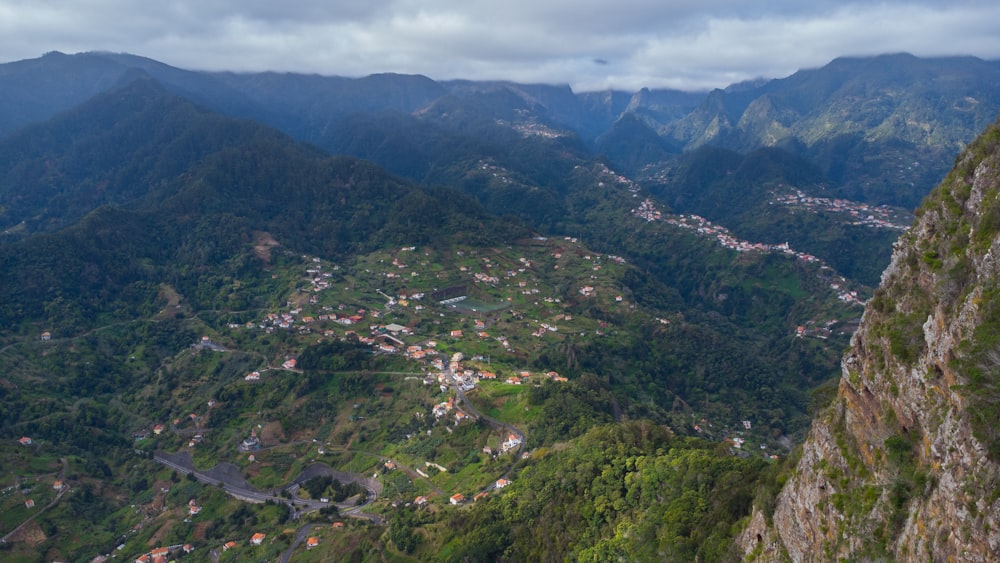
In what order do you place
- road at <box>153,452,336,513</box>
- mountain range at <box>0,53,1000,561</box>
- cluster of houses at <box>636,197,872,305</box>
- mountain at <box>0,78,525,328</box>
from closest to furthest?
1. mountain range at <box>0,53,1000,561</box>
2. road at <box>153,452,336,513</box>
3. mountain at <box>0,78,525,328</box>
4. cluster of houses at <box>636,197,872,305</box>

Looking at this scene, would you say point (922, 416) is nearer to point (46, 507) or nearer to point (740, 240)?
point (46, 507)

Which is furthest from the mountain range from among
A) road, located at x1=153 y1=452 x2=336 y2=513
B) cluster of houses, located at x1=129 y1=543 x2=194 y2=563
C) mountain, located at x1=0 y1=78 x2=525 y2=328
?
cluster of houses, located at x1=129 y1=543 x2=194 y2=563

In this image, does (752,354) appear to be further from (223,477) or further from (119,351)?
(119,351)

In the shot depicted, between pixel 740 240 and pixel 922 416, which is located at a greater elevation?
pixel 922 416

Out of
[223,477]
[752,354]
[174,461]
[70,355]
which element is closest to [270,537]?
[223,477]

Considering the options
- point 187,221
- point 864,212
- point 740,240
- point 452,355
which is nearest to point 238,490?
point 452,355

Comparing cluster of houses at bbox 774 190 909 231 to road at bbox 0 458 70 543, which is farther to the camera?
cluster of houses at bbox 774 190 909 231

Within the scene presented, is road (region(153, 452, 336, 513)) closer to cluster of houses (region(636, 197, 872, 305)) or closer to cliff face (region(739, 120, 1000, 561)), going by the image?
cliff face (region(739, 120, 1000, 561))

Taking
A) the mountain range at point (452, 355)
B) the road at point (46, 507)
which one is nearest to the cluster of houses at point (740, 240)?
the mountain range at point (452, 355)

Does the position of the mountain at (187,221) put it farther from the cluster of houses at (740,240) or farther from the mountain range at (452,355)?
the cluster of houses at (740,240)
